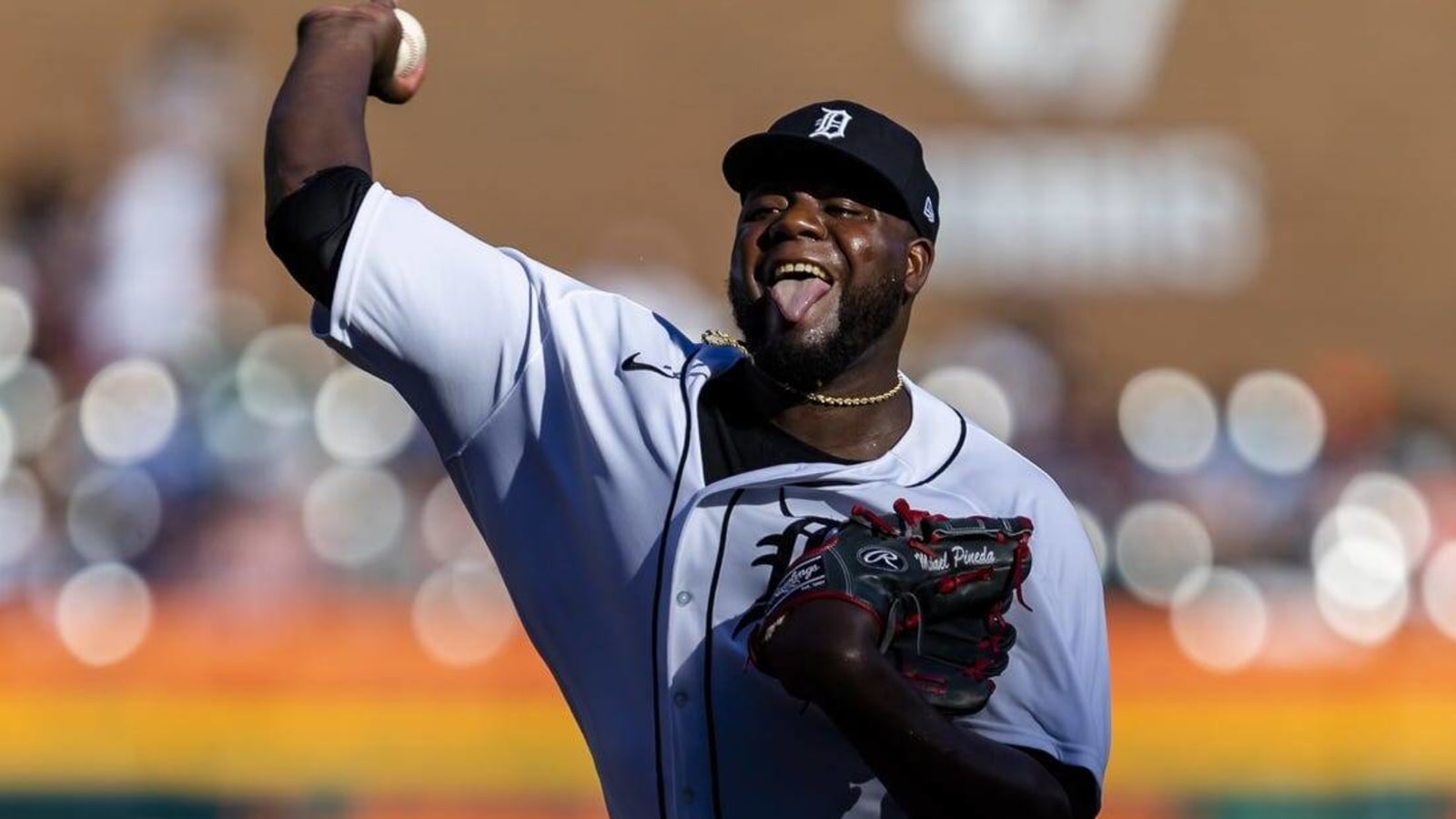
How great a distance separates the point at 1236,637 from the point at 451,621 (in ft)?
9.96

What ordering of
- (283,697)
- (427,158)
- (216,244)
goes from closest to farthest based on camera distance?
1. (283,697)
2. (216,244)
3. (427,158)

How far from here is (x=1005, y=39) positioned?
17281mm

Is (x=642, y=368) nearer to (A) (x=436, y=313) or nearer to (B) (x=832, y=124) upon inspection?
(A) (x=436, y=313)

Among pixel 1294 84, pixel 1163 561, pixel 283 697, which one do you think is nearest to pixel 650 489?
pixel 283 697

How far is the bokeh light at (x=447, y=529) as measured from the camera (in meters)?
8.24

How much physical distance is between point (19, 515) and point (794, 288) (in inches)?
254

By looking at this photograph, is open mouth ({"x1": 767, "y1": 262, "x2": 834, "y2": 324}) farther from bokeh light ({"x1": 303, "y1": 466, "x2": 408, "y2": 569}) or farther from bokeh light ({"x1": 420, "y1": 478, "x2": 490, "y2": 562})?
bokeh light ({"x1": 303, "y1": 466, "x2": 408, "y2": 569})

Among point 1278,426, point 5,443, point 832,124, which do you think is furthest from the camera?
point 1278,426

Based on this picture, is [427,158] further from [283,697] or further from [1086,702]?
[1086,702]

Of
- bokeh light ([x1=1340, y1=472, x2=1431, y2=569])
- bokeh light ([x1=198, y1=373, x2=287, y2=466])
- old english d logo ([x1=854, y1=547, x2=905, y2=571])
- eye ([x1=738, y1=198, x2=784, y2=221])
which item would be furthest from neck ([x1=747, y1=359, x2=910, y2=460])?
bokeh light ([x1=1340, y1=472, x2=1431, y2=569])

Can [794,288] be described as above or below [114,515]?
above

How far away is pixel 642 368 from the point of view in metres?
2.98

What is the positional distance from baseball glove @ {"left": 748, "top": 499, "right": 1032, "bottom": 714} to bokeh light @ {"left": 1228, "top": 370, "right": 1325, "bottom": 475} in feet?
26.1

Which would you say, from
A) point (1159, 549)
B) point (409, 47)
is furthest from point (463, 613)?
point (409, 47)
